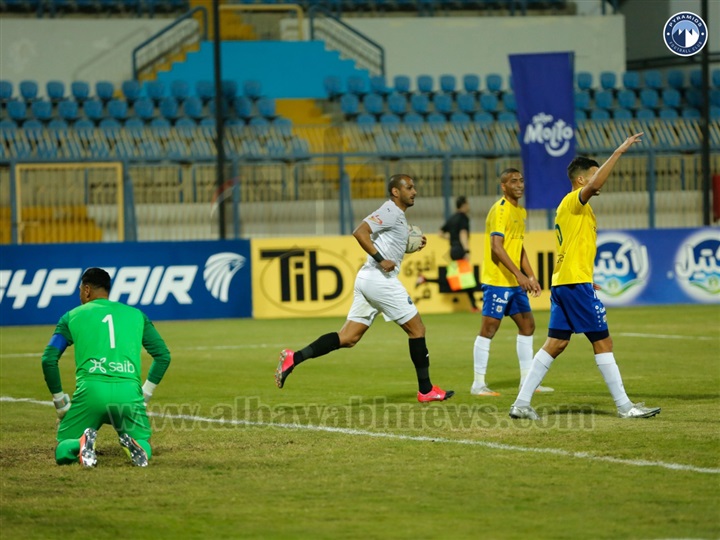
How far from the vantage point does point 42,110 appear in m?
30.4

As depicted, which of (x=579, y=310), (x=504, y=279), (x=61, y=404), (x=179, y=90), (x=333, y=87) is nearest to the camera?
(x=61, y=404)

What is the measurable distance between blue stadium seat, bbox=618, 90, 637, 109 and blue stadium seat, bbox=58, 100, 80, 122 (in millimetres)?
14445

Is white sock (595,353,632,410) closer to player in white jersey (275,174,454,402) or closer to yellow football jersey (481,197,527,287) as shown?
player in white jersey (275,174,454,402)

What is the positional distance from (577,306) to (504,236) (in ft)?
7.08

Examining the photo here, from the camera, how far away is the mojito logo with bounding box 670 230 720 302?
83.6 feet

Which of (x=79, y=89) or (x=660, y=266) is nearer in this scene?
(x=660, y=266)

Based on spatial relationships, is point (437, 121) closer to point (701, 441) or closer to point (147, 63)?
point (147, 63)

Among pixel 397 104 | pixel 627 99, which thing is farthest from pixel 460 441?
pixel 627 99

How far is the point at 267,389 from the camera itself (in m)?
13.2

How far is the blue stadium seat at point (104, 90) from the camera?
3194 cm

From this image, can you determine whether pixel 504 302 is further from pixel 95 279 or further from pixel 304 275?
pixel 304 275

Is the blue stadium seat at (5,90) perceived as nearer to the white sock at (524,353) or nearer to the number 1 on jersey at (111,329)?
the white sock at (524,353)

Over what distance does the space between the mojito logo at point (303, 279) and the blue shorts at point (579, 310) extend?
44.8 ft

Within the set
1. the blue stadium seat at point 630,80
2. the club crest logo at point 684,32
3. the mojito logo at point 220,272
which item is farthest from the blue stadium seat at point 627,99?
the mojito logo at point 220,272
